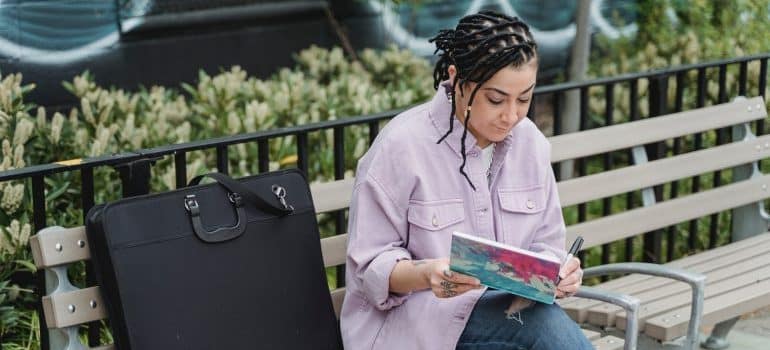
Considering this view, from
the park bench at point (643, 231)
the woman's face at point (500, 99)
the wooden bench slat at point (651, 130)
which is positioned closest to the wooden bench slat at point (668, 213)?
the park bench at point (643, 231)

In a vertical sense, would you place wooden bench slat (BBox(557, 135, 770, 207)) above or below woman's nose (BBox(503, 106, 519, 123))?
below

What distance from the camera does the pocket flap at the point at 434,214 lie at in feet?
10.7

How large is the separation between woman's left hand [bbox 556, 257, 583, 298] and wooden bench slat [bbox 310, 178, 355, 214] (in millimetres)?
817

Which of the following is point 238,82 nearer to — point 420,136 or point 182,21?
point 182,21

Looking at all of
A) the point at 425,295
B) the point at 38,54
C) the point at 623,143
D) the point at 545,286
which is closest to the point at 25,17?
the point at 38,54

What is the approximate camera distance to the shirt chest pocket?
338cm

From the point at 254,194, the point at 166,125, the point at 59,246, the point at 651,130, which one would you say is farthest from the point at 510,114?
the point at 166,125

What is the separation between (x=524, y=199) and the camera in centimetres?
340

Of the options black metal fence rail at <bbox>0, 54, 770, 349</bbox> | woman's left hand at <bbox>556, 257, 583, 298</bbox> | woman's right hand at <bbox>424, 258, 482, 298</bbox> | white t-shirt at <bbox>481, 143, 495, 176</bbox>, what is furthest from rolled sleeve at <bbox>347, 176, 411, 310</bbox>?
black metal fence rail at <bbox>0, 54, 770, 349</bbox>

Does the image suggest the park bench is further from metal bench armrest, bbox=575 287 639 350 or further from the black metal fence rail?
the black metal fence rail

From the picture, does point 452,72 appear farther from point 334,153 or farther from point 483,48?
point 334,153

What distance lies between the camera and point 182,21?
6.59 meters

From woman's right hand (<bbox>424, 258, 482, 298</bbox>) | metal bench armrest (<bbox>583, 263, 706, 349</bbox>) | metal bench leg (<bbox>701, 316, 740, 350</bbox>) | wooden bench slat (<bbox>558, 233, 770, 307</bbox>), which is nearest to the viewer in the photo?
woman's right hand (<bbox>424, 258, 482, 298</bbox>)

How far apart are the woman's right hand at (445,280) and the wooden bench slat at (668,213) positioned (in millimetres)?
1378
